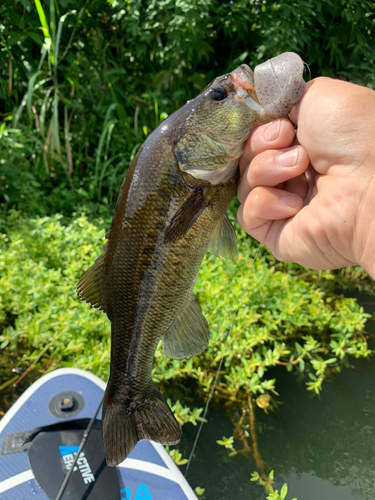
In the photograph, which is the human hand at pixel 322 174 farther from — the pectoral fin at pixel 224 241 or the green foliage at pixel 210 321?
the green foliage at pixel 210 321

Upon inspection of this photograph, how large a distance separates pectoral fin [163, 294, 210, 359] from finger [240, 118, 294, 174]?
58 cm

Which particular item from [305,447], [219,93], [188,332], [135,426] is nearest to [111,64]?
[219,93]

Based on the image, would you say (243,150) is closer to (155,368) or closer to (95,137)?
(155,368)

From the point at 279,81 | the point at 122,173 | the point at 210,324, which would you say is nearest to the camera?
A: the point at 279,81

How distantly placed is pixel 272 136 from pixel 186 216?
387mm

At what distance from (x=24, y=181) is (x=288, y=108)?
140 inches

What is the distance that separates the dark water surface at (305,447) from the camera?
97.6 inches

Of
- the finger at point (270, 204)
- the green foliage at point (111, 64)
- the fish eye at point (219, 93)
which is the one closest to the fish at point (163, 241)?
the fish eye at point (219, 93)

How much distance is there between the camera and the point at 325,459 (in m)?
2.64

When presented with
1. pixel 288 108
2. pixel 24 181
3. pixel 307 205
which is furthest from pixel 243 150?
pixel 24 181

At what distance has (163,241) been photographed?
138cm

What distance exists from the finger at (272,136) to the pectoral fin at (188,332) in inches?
22.7

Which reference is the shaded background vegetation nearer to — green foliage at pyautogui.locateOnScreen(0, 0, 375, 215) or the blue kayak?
green foliage at pyautogui.locateOnScreen(0, 0, 375, 215)

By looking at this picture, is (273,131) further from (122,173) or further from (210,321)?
(122,173)
